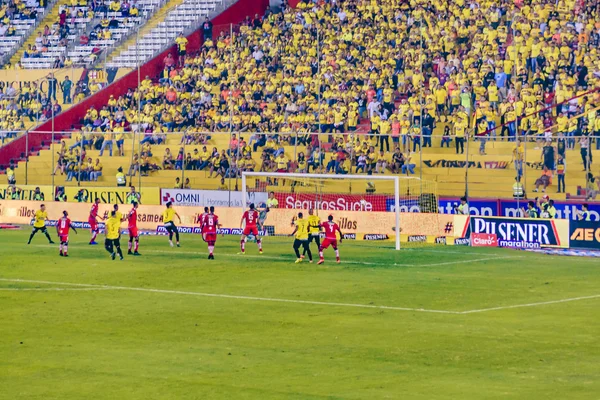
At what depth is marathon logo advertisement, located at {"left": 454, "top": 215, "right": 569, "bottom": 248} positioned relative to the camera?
4466 centimetres

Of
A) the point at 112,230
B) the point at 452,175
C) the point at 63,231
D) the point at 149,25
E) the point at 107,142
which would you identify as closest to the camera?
the point at 112,230

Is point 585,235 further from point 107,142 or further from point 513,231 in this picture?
point 107,142

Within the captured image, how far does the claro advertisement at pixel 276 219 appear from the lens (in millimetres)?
47906

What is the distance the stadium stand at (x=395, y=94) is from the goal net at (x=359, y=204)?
1287 mm

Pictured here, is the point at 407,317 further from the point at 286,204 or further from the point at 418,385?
the point at 286,204

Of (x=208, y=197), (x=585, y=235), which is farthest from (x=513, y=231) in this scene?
(x=208, y=197)

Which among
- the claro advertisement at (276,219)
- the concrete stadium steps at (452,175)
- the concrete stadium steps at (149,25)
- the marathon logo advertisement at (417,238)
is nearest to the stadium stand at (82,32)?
the concrete stadium steps at (149,25)

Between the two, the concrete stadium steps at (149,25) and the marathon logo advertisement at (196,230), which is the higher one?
the concrete stadium steps at (149,25)

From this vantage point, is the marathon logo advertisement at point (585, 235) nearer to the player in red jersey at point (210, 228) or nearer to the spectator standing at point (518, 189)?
the spectator standing at point (518, 189)

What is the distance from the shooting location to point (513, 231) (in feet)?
150

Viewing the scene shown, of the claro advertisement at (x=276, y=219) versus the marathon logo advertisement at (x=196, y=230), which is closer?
A: the claro advertisement at (x=276, y=219)

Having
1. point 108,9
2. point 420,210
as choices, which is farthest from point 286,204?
point 108,9

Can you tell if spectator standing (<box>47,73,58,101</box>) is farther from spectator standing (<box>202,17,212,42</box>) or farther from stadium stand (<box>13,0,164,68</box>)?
spectator standing (<box>202,17,212,42</box>)

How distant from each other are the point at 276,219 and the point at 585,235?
13266mm
